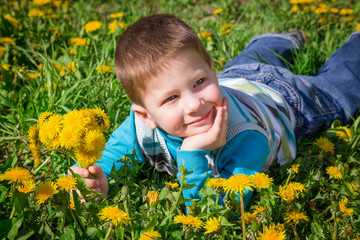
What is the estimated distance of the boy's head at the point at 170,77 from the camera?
59.7 inches

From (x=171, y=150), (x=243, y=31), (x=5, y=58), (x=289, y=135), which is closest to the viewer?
(x=171, y=150)

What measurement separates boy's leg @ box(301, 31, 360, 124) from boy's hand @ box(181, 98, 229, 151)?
1177mm

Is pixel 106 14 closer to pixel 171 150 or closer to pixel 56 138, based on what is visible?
pixel 171 150

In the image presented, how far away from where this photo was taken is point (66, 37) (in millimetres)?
3133

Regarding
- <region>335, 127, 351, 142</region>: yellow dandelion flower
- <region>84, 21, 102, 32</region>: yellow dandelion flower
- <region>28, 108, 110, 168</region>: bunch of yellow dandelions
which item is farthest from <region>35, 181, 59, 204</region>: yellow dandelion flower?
<region>84, 21, 102, 32</region>: yellow dandelion flower

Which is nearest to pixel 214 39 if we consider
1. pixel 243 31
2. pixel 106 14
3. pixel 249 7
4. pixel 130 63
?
pixel 243 31

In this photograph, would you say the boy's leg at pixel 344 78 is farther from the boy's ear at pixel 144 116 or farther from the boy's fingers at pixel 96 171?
the boy's fingers at pixel 96 171

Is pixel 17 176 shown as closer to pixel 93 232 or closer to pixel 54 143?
pixel 54 143

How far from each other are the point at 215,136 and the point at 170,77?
12.2 inches

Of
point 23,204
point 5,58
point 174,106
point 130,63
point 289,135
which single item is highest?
point 130,63

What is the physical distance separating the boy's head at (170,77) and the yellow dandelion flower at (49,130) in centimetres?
44

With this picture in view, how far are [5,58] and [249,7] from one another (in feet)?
8.31

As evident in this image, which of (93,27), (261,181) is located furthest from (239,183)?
(93,27)

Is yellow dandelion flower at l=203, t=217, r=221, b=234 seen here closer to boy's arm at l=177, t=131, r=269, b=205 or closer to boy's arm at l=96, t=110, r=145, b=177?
boy's arm at l=177, t=131, r=269, b=205
